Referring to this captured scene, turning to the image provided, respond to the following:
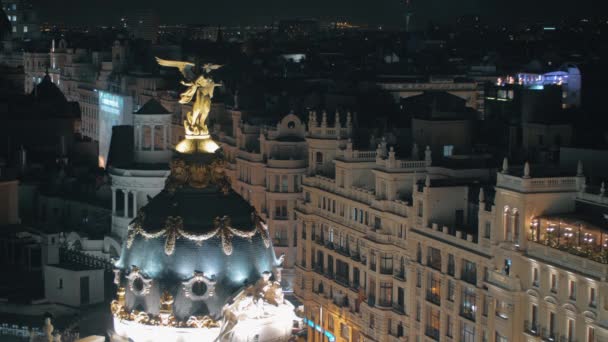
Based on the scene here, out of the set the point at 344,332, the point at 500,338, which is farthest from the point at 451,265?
the point at 344,332

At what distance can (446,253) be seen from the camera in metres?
79.2

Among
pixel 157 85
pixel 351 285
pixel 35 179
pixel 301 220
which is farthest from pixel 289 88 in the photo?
pixel 351 285

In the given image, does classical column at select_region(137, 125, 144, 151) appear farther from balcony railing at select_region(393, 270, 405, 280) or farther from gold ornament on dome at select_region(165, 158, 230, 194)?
gold ornament on dome at select_region(165, 158, 230, 194)

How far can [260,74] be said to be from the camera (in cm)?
16688

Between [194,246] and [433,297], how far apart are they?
5077cm

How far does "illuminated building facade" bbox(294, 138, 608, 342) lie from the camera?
6662 centimetres

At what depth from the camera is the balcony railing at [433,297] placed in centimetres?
8081

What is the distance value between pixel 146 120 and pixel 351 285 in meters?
24.4

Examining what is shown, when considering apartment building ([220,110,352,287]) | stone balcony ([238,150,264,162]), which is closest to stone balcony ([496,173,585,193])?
apartment building ([220,110,352,287])

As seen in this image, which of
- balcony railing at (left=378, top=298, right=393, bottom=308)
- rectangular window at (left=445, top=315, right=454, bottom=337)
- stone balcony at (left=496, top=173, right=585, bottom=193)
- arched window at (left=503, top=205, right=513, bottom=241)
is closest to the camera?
stone balcony at (left=496, top=173, right=585, bottom=193)

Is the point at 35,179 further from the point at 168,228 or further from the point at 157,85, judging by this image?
the point at 168,228

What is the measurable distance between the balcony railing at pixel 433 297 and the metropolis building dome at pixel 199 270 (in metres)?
48.6

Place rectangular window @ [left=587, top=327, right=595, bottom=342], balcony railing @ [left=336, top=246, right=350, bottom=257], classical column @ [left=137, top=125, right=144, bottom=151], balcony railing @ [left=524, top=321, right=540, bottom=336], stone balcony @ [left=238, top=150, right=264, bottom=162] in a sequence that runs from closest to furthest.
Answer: rectangular window @ [left=587, top=327, right=595, bottom=342] → balcony railing @ [left=524, top=321, right=540, bottom=336] → balcony railing @ [left=336, top=246, right=350, bottom=257] → classical column @ [left=137, top=125, right=144, bottom=151] → stone balcony @ [left=238, top=150, right=264, bottom=162]

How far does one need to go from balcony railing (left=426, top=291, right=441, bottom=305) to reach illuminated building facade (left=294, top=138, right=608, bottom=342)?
0.26 ft
